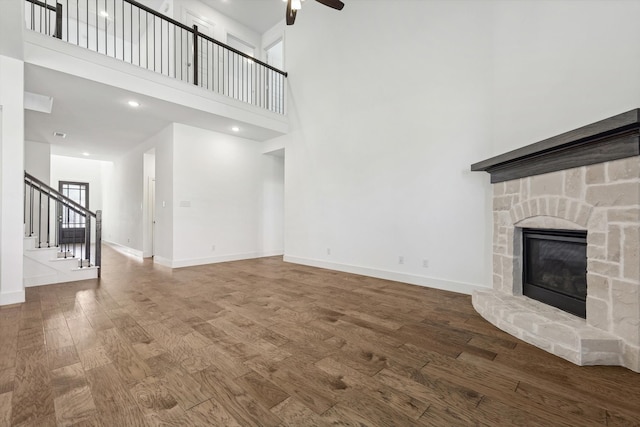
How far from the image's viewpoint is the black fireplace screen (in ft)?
7.25

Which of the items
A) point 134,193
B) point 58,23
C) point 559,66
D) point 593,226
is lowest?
point 593,226

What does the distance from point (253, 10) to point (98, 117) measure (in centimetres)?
413

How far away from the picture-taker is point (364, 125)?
14.7 feet

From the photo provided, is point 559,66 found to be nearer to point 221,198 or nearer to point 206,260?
point 221,198

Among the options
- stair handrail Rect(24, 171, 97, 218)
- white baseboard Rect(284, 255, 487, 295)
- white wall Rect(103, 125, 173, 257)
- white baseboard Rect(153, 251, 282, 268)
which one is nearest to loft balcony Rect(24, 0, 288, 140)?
white wall Rect(103, 125, 173, 257)

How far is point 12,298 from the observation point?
118 inches

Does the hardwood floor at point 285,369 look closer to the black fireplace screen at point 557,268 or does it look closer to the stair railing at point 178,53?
the black fireplace screen at point 557,268

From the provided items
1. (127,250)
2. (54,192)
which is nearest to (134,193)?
(127,250)

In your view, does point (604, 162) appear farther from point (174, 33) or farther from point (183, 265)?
point (174, 33)

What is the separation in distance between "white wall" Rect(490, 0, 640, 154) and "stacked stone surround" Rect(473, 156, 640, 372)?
737 mm

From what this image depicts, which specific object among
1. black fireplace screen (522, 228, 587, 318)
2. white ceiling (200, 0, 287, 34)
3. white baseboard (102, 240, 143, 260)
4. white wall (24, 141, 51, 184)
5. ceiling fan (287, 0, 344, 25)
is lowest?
white baseboard (102, 240, 143, 260)

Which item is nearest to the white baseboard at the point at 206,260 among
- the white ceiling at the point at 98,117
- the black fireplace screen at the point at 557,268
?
the white ceiling at the point at 98,117

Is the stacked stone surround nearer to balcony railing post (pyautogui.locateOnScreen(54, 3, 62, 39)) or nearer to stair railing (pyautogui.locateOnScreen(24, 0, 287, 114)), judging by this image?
stair railing (pyautogui.locateOnScreen(24, 0, 287, 114))

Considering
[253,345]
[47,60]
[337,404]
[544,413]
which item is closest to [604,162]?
[544,413]
